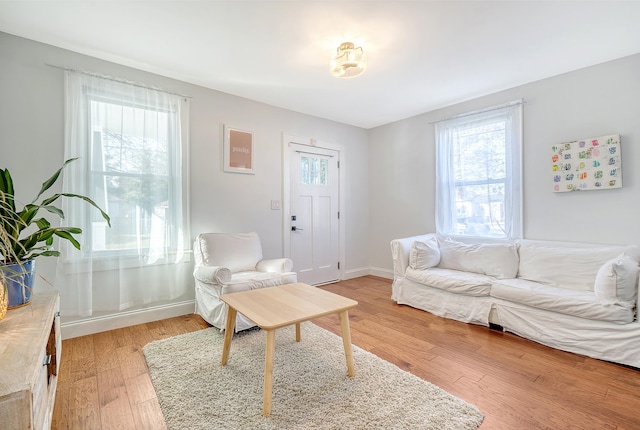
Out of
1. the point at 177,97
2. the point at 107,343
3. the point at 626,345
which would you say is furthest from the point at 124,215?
the point at 626,345

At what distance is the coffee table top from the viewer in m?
1.60

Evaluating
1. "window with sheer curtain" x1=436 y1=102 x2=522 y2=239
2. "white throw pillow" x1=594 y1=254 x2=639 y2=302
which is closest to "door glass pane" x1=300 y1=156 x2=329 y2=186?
"window with sheer curtain" x1=436 y1=102 x2=522 y2=239

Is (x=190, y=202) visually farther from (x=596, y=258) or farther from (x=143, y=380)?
(x=596, y=258)

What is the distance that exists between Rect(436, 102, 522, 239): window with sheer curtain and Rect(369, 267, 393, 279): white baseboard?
3.59 ft

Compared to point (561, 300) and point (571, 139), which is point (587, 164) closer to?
point (571, 139)

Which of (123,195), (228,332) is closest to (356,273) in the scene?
(228,332)

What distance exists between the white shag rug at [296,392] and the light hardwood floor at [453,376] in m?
0.12

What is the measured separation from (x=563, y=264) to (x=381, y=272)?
2394mm

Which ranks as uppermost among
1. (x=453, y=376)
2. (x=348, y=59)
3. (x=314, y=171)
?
(x=348, y=59)

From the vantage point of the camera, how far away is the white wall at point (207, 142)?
2232mm

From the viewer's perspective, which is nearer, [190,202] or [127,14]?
[127,14]

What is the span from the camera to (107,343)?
233 cm

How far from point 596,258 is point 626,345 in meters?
0.78

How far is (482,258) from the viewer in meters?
3.07
